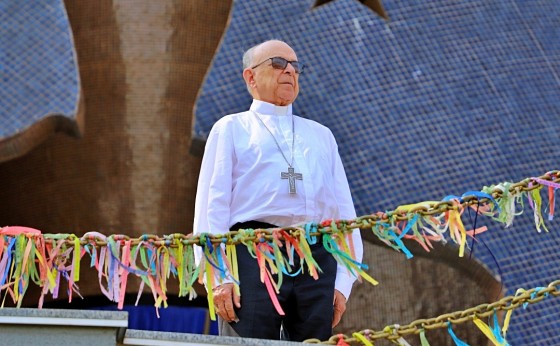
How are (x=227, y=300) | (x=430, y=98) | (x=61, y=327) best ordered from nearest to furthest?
(x=61, y=327) → (x=227, y=300) → (x=430, y=98)

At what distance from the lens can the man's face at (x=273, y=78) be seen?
356 cm

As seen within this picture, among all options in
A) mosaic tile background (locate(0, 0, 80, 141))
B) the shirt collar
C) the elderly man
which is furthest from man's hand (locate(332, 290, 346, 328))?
mosaic tile background (locate(0, 0, 80, 141))

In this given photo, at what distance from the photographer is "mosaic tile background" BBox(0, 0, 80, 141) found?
6.34 meters

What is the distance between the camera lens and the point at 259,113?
3.59 meters

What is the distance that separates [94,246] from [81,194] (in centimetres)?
395

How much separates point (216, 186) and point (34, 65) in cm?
337

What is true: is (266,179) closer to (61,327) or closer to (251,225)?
(251,225)

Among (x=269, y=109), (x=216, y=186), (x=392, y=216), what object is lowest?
(x=392, y=216)

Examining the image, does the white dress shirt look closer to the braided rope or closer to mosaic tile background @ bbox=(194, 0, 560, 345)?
the braided rope

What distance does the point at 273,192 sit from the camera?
3424 mm

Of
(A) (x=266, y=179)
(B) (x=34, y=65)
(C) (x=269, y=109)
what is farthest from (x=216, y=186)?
(B) (x=34, y=65)

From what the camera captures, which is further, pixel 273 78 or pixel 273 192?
pixel 273 78

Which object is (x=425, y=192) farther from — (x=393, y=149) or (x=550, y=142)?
(x=550, y=142)

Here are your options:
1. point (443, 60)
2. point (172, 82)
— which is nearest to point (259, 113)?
point (443, 60)
